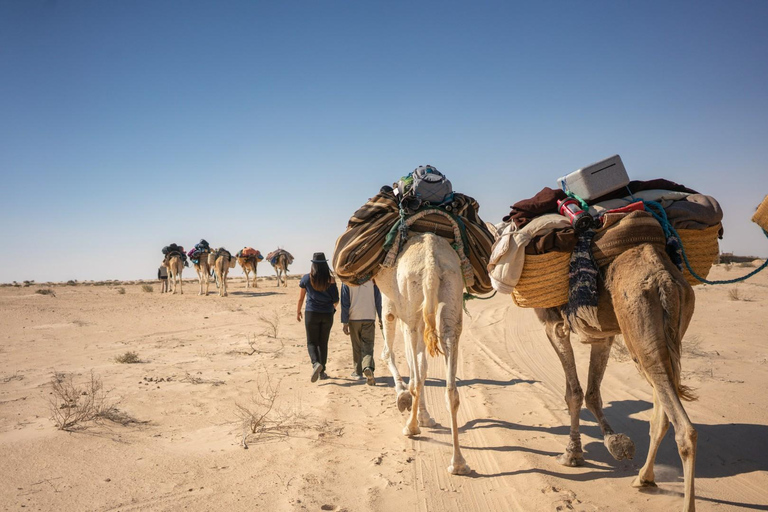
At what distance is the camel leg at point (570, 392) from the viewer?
15.1 ft

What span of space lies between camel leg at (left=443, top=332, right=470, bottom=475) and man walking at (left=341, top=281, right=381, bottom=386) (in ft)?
13.1

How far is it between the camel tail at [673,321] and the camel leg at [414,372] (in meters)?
2.62

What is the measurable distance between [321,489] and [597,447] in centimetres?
304

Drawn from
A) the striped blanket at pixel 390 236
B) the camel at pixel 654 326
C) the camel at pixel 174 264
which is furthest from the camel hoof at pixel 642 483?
the camel at pixel 174 264

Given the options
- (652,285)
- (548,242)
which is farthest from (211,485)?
(652,285)

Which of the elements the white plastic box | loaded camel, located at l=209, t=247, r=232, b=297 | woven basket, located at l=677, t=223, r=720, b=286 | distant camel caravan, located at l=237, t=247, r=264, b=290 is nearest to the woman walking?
the white plastic box

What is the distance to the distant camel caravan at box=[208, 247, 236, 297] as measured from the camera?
2752cm

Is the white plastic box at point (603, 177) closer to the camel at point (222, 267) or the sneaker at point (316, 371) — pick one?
the sneaker at point (316, 371)

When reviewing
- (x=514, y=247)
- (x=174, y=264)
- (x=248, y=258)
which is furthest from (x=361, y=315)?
(x=248, y=258)

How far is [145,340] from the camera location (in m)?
12.7

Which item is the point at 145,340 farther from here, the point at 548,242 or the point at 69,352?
the point at 548,242

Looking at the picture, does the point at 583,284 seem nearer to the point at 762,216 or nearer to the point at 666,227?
the point at 666,227

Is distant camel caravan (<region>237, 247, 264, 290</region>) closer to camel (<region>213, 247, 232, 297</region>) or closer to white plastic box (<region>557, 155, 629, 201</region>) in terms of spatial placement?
camel (<region>213, 247, 232, 297</region>)

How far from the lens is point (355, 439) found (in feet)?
17.9
